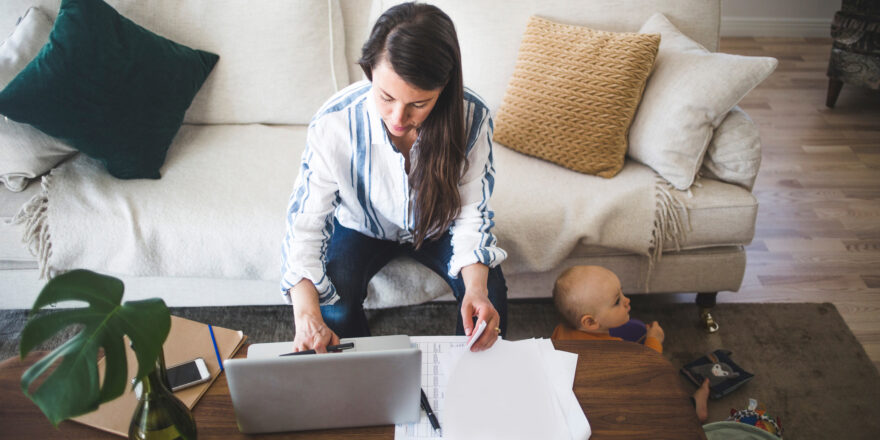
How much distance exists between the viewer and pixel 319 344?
0.99 m

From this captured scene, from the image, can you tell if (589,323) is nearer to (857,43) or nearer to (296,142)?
(296,142)

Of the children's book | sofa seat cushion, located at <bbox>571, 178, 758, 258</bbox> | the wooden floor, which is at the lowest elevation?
the wooden floor

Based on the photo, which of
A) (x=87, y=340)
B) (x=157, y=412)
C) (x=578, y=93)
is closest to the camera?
(x=87, y=340)

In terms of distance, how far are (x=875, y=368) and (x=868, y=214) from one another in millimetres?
775

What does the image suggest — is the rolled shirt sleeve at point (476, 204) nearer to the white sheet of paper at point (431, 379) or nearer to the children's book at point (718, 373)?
the white sheet of paper at point (431, 379)

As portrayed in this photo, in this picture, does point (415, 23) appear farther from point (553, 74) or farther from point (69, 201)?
point (69, 201)

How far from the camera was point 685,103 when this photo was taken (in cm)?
150

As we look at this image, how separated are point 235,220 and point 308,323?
1.74 ft

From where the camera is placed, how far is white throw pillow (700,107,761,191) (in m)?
1.52

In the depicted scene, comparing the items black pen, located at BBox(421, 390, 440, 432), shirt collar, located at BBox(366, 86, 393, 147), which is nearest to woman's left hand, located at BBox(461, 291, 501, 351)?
black pen, located at BBox(421, 390, 440, 432)

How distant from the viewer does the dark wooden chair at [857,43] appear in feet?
8.05

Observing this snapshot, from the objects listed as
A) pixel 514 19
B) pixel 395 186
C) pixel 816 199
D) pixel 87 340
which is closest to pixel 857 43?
pixel 816 199

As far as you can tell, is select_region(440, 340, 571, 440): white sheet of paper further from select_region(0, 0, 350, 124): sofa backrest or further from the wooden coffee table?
select_region(0, 0, 350, 124): sofa backrest

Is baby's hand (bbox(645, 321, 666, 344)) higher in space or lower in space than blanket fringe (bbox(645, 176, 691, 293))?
lower
